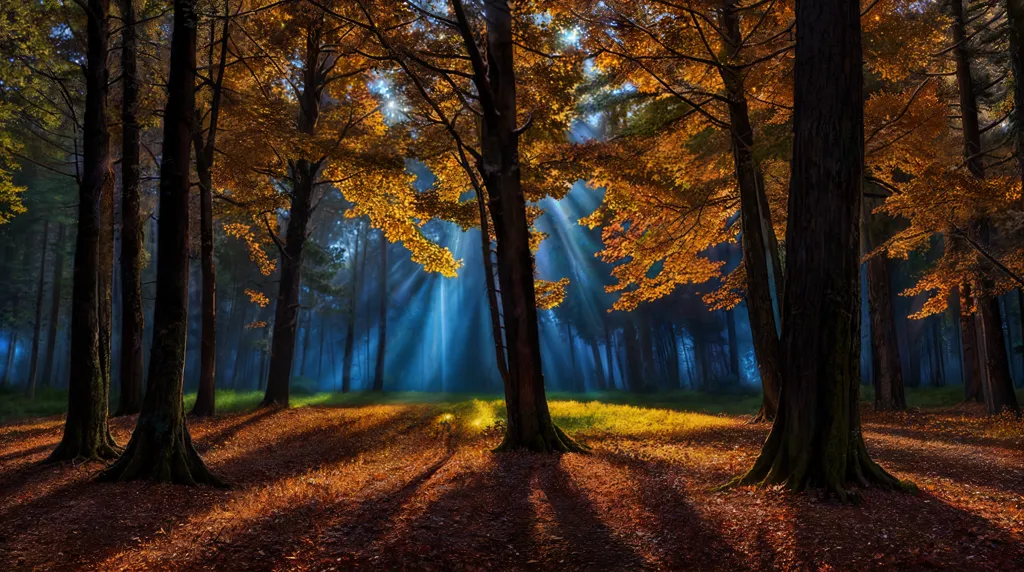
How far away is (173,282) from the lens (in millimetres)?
8031

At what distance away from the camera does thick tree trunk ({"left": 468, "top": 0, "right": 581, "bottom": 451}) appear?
10055mm

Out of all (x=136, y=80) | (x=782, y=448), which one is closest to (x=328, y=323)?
(x=136, y=80)

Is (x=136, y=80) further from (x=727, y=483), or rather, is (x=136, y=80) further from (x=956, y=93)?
(x=956, y=93)

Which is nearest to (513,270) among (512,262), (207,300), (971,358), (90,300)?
(512,262)

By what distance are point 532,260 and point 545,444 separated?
10.5ft

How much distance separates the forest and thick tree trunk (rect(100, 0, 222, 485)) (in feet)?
0.12

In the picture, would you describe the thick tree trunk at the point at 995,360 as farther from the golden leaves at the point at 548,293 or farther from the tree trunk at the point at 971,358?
the golden leaves at the point at 548,293

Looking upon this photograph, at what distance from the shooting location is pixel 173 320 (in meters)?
7.98

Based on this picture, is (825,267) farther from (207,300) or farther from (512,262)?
(207,300)

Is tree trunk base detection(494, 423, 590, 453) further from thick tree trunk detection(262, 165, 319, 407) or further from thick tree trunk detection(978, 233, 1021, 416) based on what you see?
thick tree trunk detection(978, 233, 1021, 416)

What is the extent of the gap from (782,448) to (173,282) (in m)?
7.70

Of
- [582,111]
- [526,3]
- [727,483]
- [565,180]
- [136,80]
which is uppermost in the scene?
[582,111]

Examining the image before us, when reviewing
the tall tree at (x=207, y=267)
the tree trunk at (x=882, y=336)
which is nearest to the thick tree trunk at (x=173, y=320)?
the tall tree at (x=207, y=267)

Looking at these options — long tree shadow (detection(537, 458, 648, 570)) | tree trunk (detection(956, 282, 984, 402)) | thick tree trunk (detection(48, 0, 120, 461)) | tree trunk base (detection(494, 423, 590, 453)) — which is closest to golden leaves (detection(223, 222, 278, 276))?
thick tree trunk (detection(48, 0, 120, 461))
